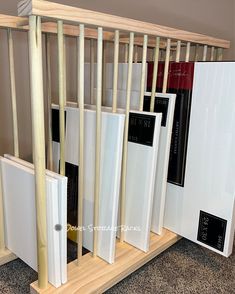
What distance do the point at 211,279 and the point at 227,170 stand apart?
0.34 metres

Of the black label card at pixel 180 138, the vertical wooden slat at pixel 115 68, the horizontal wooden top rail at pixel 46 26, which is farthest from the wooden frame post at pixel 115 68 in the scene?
the black label card at pixel 180 138

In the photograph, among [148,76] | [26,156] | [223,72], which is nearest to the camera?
[223,72]

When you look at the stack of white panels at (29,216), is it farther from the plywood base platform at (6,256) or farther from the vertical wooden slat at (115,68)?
the vertical wooden slat at (115,68)

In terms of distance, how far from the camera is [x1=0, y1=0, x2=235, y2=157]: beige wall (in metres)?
1.06

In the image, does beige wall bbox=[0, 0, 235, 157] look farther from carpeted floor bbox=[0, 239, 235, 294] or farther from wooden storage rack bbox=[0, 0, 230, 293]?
carpeted floor bbox=[0, 239, 235, 294]

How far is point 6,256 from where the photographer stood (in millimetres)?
915

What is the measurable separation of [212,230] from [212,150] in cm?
26

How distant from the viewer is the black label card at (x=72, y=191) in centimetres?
87

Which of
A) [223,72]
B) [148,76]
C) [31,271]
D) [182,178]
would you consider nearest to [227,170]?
[182,178]

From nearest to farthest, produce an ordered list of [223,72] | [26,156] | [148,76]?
[223,72], [148,76], [26,156]

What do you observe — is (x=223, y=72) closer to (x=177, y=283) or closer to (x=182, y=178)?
(x=182, y=178)

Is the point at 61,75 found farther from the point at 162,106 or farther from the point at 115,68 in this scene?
the point at 162,106

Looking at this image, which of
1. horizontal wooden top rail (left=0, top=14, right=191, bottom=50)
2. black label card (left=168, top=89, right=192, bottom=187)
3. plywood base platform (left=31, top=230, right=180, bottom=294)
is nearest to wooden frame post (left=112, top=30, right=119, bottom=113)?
horizontal wooden top rail (left=0, top=14, right=191, bottom=50)

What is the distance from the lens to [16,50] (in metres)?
1.06
